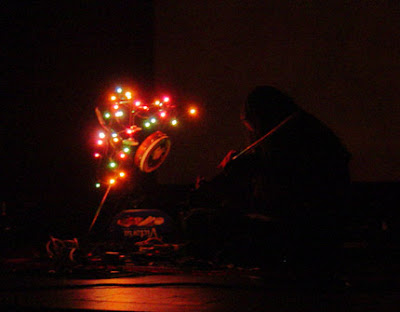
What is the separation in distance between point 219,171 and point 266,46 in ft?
5.04

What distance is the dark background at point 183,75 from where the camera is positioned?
489 cm

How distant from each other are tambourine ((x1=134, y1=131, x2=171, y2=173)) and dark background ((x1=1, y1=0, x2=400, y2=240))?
0.47 m

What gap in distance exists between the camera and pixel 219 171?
5363mm

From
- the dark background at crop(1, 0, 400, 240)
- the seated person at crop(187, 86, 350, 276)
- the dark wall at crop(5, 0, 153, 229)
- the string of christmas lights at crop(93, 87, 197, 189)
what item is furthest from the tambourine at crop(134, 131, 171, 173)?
the dark wall at crop(5, 0, 153, 229)

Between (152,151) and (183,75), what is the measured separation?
47.8 inches

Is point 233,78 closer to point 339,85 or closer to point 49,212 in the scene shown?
point 339,85

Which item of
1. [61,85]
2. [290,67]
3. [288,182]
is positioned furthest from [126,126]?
[288,182]

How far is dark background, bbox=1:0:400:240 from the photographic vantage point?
489 centimetres

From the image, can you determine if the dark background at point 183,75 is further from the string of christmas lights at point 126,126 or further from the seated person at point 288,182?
the seated person at point 288,182

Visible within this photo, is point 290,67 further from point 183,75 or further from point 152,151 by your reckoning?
point 152,151

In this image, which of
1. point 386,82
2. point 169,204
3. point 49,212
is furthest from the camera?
point 49,212

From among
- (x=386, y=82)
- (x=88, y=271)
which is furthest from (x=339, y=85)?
(x=88, y=271)

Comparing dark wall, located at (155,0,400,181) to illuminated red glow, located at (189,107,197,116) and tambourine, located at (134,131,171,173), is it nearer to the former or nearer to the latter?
illuminated red glow, located at (189,107,197,116)

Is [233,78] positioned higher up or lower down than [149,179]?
higher up
